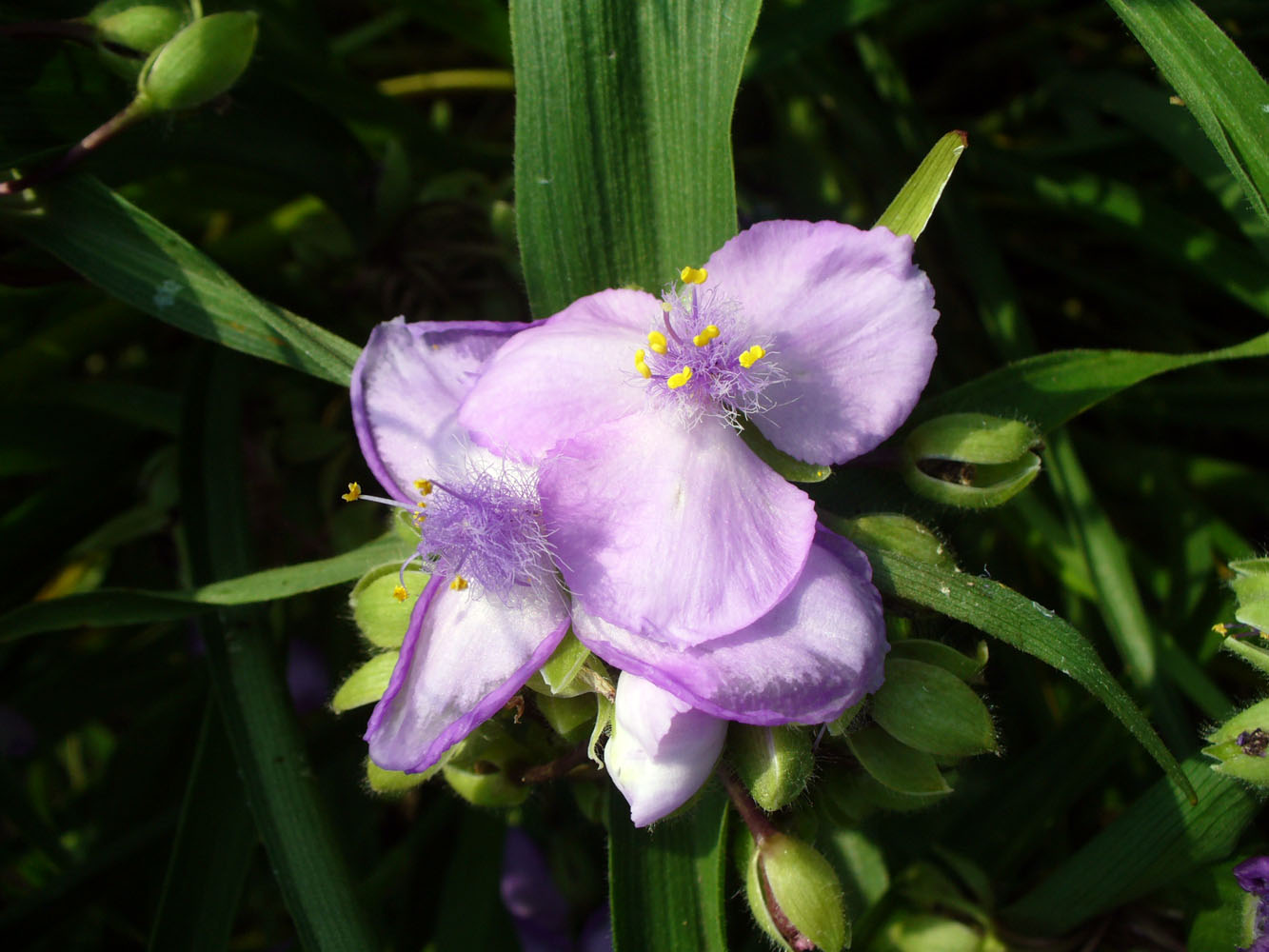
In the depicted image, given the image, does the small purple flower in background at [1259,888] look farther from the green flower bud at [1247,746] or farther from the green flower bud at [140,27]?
the green flower bud at [140,27]

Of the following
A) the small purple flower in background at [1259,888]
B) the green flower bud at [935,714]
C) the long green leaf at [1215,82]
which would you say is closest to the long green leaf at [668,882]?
the green flower bud at [935,714]

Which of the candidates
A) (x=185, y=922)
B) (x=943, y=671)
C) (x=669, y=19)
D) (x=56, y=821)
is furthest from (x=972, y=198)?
(x=56, y=821)

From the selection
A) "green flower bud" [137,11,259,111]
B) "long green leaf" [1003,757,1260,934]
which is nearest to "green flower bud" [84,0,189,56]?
"green flower bud" [137,11,259,111]

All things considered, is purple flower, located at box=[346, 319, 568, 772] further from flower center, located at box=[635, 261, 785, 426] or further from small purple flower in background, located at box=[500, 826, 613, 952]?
small purple flower in background, located at box=[500, 826, 613, 952]

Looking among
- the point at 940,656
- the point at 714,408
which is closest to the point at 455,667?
the point at 714,408

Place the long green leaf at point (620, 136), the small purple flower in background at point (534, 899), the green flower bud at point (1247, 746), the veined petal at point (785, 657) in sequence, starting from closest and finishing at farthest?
1. the veined petal at point (785, 657)
2. the green flower bud at point (1247, 746)
3. the long green leaf at point (620, 136)
4. the small purple flower in background at point (534, 899)
